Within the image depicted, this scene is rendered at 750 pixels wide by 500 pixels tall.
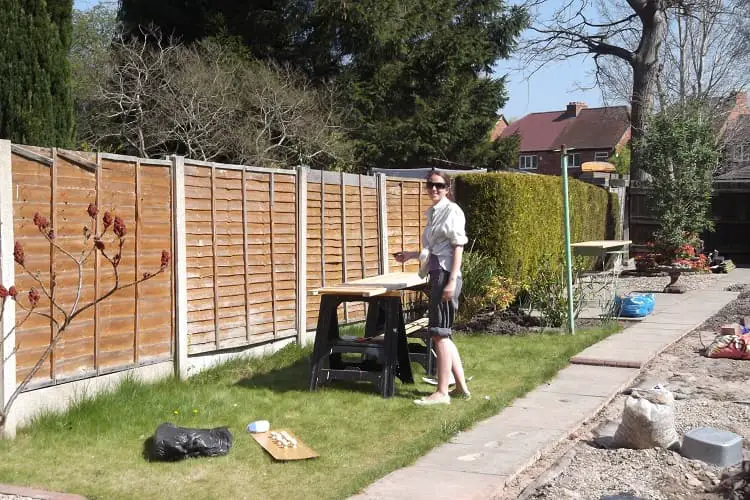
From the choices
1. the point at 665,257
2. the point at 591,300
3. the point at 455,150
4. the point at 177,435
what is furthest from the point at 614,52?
the point at 177,435

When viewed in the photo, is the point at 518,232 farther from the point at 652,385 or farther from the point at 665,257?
the point at 665,257

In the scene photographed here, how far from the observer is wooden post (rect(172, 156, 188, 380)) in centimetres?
712

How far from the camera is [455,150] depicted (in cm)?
2730

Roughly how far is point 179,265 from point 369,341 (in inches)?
70.5

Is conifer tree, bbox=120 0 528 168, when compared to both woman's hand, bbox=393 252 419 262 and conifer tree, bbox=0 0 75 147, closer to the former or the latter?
conifer tree, bbox=0 0 75 147

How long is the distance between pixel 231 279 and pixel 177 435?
2.80 metres

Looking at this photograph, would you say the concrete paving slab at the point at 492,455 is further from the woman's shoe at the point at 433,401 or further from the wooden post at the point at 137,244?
the wooden post at the point at 137,244

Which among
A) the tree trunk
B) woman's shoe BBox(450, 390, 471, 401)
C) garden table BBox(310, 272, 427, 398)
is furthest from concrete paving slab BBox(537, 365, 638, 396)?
the tree trunk

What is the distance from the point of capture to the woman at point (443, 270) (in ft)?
21.3

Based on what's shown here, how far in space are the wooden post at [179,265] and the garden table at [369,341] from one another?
46.4 inches

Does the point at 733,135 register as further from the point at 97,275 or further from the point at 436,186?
the point at 97,275

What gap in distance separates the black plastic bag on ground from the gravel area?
72.7 inches

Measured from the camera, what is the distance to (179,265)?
23.4 feet

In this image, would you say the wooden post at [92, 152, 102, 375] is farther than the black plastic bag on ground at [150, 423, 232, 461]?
Yes
